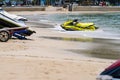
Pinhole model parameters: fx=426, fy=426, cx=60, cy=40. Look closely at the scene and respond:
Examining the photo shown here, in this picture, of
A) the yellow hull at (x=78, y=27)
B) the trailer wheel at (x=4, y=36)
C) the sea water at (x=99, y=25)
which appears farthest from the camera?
the yellow hull at (x=78, y=27)

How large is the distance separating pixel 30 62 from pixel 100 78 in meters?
7.31

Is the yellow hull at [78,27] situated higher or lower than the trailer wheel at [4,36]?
lower

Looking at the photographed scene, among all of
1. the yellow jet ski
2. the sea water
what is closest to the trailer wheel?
the sea water

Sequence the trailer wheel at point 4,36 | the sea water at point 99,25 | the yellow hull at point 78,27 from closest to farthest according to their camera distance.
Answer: the trailer wheel at point 4,36 → the sea water at point 99,25 → the yellow hull at point 78,27

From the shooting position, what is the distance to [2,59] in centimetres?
1336

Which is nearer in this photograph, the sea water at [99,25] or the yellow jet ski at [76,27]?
the sea water at [99,25]

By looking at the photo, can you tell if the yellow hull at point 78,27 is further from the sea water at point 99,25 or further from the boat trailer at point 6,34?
the boat trailer at point 6,34

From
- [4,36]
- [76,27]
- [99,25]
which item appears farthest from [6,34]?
[99,25]

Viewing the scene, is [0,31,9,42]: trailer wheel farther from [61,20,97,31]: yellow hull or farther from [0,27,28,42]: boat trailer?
[61,20,97,31]: yellow hull

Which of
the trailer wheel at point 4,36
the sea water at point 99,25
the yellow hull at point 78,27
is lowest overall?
the sea water at point 99,25

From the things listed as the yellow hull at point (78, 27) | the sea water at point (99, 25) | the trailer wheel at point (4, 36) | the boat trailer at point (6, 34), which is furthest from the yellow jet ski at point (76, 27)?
the trailer wheel at point (4, 36)

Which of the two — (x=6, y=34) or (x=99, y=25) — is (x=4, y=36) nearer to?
(x=6, y=34)

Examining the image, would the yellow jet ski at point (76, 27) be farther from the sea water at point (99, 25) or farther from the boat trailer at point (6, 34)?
the boat trailer at point (6, 34)

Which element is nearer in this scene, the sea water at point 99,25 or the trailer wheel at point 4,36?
the trailer wheel at point 4,36
